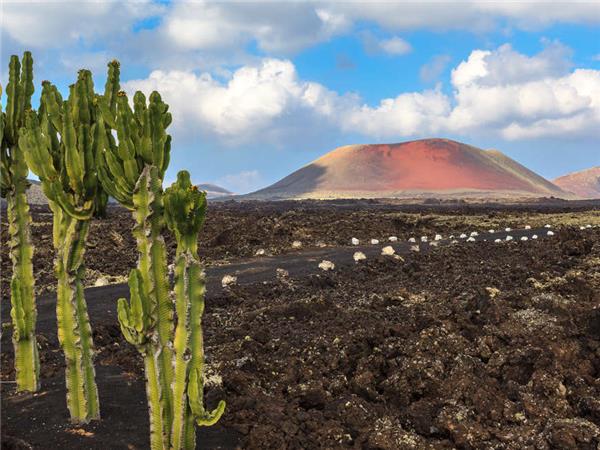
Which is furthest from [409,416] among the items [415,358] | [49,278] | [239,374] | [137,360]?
[49,278]

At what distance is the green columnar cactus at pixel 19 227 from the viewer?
7695 millimetres

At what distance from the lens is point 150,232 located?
18.6 feet

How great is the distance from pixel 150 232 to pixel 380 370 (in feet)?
12.7

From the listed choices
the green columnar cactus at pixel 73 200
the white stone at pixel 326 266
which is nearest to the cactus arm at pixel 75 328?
the green columnar cactus at pixel 73 200

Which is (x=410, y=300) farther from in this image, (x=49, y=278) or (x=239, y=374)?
(x=49, y=278)

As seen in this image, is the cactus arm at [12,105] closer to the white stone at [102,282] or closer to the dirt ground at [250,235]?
the dirt ground at [250,235]

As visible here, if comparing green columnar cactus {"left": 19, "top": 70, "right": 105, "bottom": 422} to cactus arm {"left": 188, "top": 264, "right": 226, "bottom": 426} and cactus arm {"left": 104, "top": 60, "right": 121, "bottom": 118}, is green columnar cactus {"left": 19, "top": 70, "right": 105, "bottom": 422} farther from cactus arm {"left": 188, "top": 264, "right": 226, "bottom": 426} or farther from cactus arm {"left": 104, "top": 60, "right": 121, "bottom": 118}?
cactus arm {"left": 188, "top": 264, "right": 226, "bottom": 426}

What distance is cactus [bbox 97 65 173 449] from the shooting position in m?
5.50

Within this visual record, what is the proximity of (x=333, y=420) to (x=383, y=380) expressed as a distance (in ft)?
4.72

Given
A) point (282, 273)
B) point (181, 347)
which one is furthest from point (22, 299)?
point (282, 273)

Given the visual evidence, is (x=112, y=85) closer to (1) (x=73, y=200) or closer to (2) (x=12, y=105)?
(1) (x=73, y=200)

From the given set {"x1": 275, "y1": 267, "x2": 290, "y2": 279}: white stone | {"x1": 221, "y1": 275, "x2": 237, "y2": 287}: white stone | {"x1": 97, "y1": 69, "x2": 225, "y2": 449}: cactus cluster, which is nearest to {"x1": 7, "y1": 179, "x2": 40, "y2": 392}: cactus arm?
{"x1": 97, "y1": 69, "x2": 225, "y2": 449}: cactus cluster

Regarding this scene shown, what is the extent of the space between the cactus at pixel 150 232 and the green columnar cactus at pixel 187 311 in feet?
0.44

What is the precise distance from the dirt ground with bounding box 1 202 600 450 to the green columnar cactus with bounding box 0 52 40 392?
0.46m
